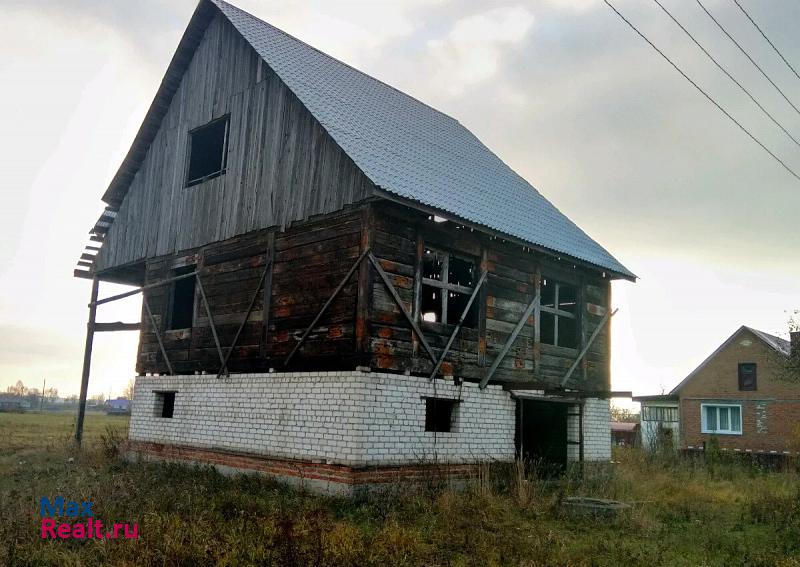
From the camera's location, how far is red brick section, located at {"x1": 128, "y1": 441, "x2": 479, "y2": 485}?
11.5 metres

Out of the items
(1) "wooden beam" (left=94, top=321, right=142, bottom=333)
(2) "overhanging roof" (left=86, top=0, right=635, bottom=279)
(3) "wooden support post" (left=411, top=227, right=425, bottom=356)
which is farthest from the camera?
(1) "wooden beam" (left=94, top=321, right=142, bottom=333)

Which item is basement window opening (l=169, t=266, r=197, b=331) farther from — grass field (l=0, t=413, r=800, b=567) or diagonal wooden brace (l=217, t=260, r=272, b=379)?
grass field (l=0, t=413, r=800, b=567)

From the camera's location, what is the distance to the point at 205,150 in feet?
57.9

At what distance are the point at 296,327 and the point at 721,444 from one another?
27.8 m

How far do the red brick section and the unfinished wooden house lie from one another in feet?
0.14

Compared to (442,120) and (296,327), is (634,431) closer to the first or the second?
(442,120)

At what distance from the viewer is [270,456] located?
1292 cm

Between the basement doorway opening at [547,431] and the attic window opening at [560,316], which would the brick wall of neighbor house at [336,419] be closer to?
the basement doorway opening at [547,431]

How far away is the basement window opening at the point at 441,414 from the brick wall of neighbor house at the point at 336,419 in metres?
0.14

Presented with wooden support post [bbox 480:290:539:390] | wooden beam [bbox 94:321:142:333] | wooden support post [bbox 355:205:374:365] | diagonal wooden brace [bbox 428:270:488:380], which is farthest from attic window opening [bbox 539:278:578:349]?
wooden beam [bbox 94:321:142:333]

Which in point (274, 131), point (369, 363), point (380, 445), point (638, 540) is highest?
point (274, 131)

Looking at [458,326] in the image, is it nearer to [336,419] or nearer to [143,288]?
[336,419]


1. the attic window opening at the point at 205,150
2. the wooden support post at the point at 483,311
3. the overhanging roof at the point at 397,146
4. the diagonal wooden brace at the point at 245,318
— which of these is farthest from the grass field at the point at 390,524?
the attic window opening at the point at 205,150

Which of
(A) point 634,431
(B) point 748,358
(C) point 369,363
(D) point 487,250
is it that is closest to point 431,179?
(D) point 487,250
